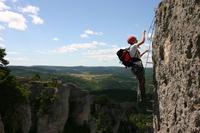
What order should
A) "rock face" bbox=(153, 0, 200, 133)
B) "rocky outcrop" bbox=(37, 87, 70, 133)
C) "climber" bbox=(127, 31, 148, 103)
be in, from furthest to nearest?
"rocky outcrop" bbox=(37, 87, 70, 133) → "climber" bbox=(127, 31, 148, 103) → "rock face" bbox=(153, 0, 200, 133)

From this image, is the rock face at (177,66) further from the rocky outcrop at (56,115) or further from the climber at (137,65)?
the rocky outcrop at (56,115)

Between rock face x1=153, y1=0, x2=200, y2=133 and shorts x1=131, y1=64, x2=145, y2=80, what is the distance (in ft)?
8.19

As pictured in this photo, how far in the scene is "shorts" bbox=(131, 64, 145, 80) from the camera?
16.7m

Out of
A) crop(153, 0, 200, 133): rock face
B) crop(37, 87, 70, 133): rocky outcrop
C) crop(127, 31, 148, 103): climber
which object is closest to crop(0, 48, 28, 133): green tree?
crop(37, 87, 70, 133): rocky outcrop

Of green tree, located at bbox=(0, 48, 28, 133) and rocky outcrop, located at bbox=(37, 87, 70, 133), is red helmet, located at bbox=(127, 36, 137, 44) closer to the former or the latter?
green tree, located at bbox=(0, 48, 28, 133)

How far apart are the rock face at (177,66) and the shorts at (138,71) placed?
8.19 feet

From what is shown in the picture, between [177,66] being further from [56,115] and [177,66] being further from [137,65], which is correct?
[56,115]

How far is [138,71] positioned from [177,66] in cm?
490

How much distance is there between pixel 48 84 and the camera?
8312 centimetres

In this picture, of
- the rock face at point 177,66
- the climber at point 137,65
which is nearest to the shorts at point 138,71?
the climber at point 137,65

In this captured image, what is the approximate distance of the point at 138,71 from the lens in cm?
1677

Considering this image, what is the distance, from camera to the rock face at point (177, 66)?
422 inches

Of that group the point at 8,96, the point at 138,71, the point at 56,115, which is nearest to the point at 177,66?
the point at 138,71

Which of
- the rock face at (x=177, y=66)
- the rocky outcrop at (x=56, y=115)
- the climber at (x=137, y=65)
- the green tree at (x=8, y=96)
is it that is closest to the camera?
the rock face at (x=177, y=66)
